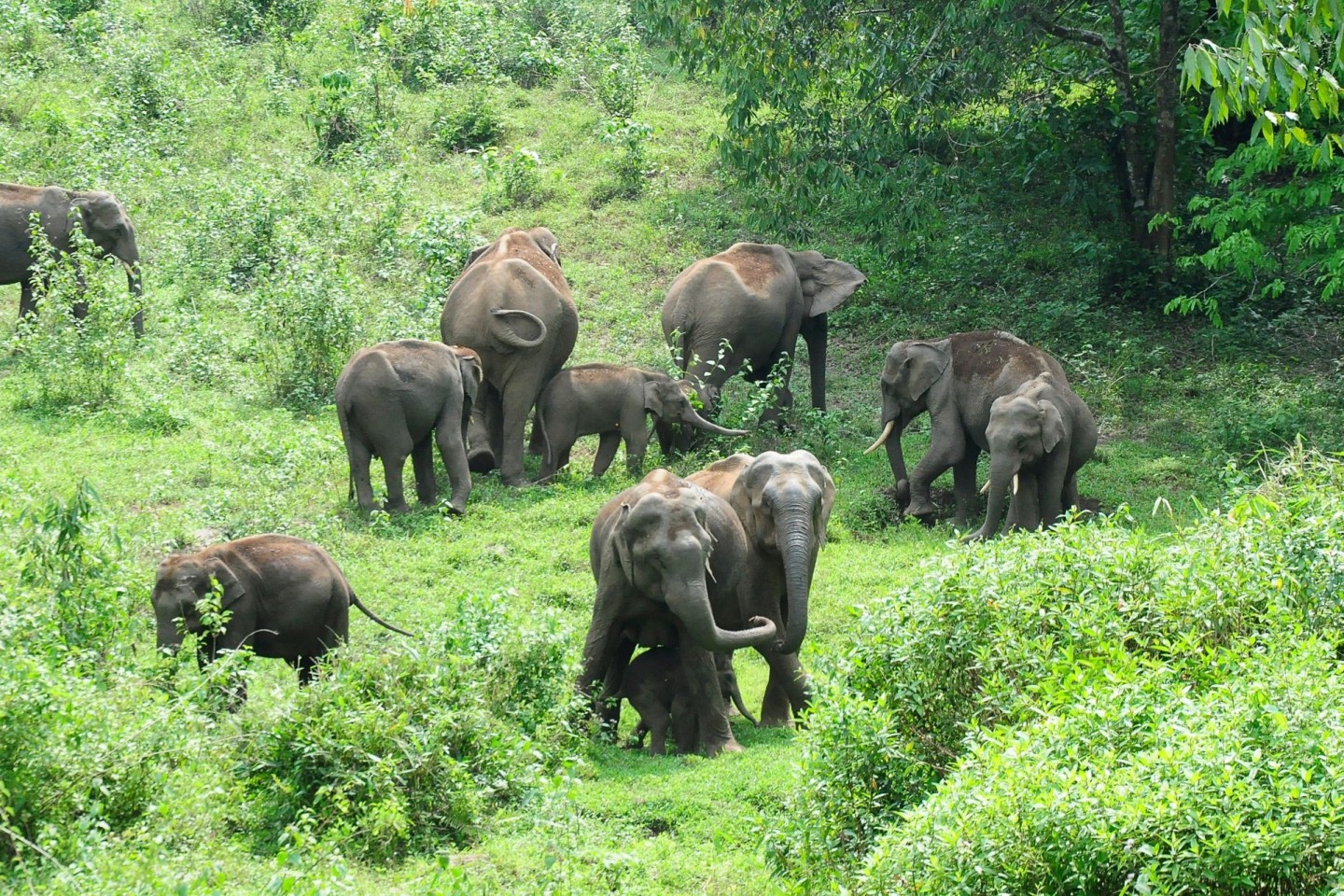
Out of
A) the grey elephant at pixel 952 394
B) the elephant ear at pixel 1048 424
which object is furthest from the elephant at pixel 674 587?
the grey elephant at pixel 952 394

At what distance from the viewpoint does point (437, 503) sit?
1321 centimetres

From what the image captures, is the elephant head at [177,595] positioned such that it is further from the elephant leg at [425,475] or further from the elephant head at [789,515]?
the elephant leg at [425,475]

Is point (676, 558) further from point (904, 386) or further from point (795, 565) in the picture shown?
point (904, 386)

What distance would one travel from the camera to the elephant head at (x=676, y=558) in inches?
343

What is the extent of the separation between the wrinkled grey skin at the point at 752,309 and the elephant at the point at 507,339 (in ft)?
3.84

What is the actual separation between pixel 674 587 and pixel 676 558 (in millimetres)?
152

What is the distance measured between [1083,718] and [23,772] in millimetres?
3848

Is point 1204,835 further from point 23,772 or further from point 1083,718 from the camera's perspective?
point 23,772

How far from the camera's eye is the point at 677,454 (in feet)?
46.4

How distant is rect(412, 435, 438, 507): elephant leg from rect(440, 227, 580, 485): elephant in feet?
2.83

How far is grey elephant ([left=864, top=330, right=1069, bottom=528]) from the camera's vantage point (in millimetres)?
13305

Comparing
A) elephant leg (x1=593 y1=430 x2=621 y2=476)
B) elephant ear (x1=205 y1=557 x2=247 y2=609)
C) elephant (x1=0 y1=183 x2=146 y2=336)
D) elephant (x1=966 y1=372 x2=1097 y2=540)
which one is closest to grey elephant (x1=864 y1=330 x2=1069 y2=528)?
elephant (x1=966 y1=372 x2=1097 y2=540)

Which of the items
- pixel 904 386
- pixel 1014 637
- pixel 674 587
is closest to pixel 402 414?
pixel 904 386

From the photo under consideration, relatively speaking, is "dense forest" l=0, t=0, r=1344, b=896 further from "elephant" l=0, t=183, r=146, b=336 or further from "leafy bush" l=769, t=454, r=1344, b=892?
"elephant" l=0, t=183, r=146, b=336
